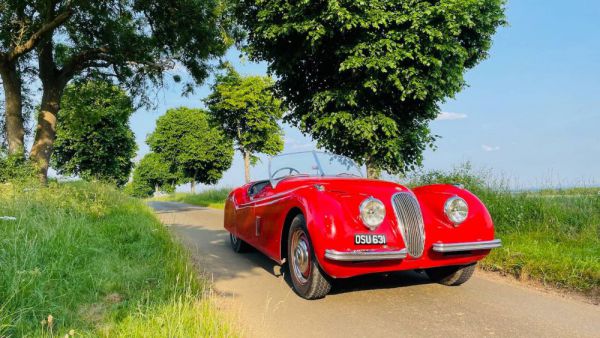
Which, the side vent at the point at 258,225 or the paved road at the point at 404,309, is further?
the side vent at the point at 258,225

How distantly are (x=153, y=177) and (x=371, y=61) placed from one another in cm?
4548

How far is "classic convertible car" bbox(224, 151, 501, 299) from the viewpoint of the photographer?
3641mm

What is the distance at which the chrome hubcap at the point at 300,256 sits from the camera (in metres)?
4.03

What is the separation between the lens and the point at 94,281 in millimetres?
3947

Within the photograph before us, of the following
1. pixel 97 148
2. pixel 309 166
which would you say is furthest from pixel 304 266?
pixel 97 148

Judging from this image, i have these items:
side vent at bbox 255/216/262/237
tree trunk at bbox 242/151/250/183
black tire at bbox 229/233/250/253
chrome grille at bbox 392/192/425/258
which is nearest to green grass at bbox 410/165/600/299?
chrome grille at bbox 392/192/425/258

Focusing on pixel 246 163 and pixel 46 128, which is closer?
pixel 46 128

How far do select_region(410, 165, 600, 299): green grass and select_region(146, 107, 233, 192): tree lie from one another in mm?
31937

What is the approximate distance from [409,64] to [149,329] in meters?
8.97

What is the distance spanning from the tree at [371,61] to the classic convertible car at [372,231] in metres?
5.41

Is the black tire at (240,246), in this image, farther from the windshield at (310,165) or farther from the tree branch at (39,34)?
the tree branch at (39,34)

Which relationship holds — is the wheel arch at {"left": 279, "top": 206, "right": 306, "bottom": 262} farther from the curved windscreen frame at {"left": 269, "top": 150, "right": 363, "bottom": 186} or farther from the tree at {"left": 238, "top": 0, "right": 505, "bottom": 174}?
the tree at {"left": 238, "top": 0, "right": 505, "bottom": 174}

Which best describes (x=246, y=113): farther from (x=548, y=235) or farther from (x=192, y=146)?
(x=548, y=235)

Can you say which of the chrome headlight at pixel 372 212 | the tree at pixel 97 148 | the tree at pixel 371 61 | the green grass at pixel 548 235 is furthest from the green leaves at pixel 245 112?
the chrome headlight at pixel 372 212
